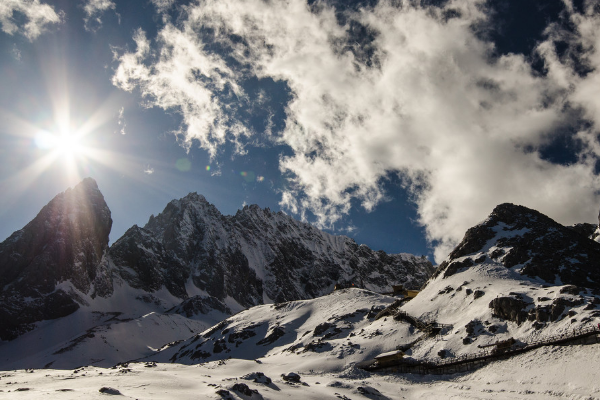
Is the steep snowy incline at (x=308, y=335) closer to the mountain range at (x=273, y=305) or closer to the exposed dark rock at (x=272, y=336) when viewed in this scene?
the exposed dark rock at (x=272, y=336)

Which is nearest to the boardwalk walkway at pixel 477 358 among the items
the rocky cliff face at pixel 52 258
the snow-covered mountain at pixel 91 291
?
the snow-covered mountain at pixel 91 291

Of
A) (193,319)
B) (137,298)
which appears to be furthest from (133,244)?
(193,319)

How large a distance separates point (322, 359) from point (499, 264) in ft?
116

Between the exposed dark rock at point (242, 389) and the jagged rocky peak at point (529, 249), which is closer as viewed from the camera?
the exposed dark rock at point (242, 389)

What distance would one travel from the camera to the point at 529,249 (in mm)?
67000

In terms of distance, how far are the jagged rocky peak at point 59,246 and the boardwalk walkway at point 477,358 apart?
429 feet

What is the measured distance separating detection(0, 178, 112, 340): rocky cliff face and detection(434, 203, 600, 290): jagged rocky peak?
419ft

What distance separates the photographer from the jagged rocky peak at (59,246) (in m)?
136

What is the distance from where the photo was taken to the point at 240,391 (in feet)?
102

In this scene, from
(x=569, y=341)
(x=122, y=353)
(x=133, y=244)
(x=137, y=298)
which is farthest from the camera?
(x=133, y=244)

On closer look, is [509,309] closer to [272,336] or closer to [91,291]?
[272,336]

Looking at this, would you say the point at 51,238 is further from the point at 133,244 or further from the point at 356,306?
the point at 356,306

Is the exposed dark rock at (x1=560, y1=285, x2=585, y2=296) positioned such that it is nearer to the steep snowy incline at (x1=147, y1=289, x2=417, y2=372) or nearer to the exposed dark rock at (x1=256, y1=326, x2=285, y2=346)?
the steep snowy incline at (x1=147, y1=289, x2=417, y2=372)

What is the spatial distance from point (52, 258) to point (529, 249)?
494ft
